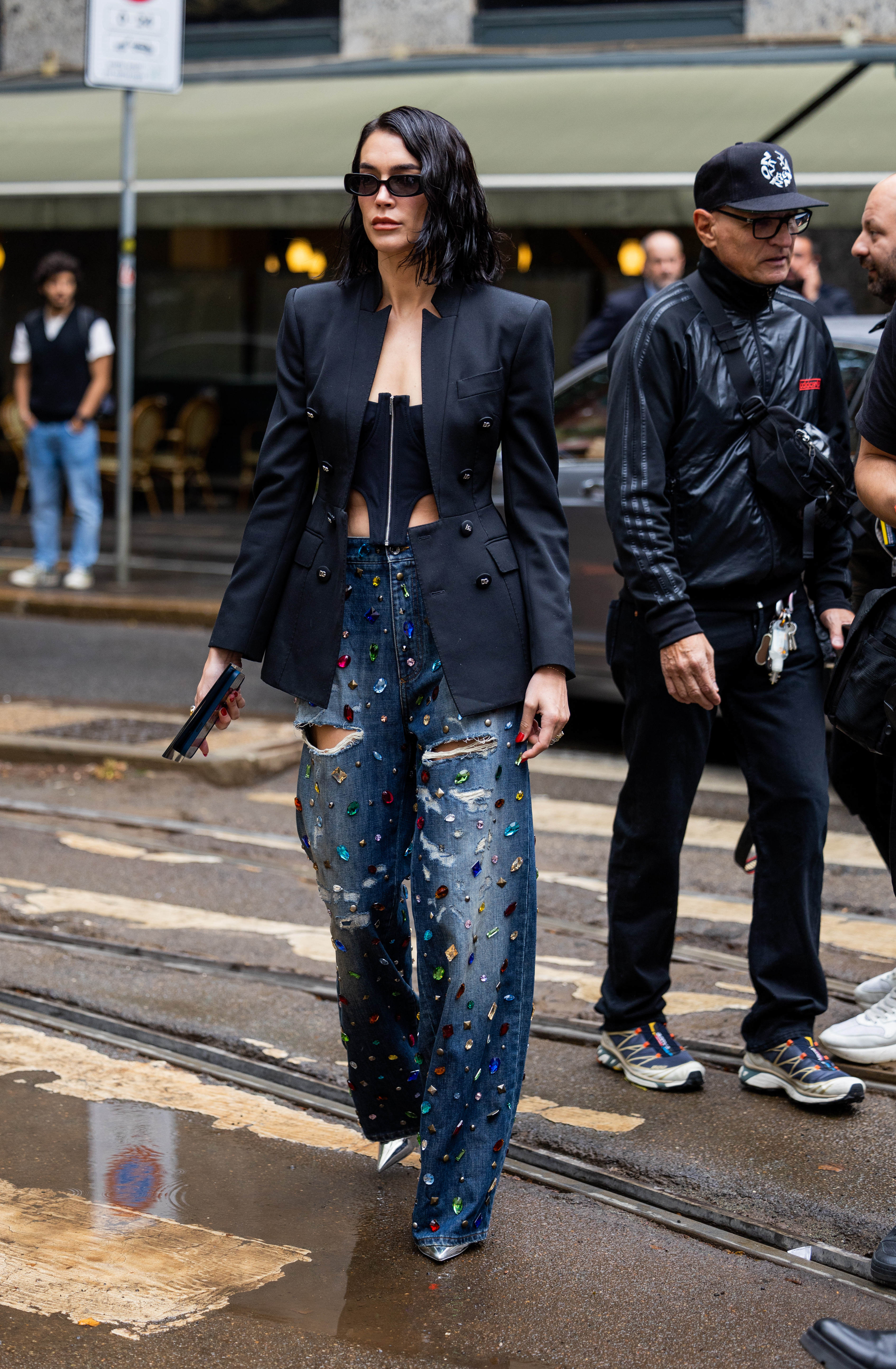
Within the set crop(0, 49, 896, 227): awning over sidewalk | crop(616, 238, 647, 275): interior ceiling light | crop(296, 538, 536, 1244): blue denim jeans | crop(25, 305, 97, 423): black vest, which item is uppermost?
crop(0, 49, 896, 227): awning over sidewalk

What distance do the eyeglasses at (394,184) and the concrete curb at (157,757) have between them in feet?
13.5

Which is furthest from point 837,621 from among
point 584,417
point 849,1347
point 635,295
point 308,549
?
point 635,295

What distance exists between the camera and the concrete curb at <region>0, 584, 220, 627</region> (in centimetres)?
1125

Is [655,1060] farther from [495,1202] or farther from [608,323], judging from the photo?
[608,323]

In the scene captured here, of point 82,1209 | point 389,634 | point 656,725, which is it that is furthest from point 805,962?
point 82,1209

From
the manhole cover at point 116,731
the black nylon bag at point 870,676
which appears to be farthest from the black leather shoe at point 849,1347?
the manhole cover at point 116,731

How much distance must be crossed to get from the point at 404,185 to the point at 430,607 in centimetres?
72

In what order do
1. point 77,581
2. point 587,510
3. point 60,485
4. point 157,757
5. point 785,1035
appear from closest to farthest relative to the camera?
point 785,1035 → point 157,757 → point 587,510 → point 77,581 → point 60,485

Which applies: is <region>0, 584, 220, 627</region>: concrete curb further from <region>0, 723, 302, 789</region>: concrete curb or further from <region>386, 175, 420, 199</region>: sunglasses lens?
<region>386, 175, 420, 199</region>: sunglasses lens

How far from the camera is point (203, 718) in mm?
3148

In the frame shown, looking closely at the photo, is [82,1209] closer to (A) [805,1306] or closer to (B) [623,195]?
(A) [805,1306]

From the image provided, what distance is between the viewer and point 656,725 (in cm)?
386

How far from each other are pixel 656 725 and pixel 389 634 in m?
0.96

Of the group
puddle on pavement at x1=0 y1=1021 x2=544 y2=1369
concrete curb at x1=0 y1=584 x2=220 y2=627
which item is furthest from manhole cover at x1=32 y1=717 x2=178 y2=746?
puddle on pavement at x1=0 y1=1021 x2=544 y2=1369
